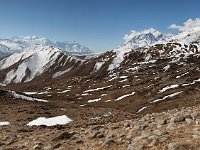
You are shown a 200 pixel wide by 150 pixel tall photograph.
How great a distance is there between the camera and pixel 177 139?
16.1 metres

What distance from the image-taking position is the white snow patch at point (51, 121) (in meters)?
49.0

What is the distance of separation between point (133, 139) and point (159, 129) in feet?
6.16

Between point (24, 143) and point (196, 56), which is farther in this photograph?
point (196, 56)

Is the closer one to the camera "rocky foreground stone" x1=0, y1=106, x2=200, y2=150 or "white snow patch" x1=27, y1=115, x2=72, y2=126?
"rocky foreground stone" x1=0, y1=106, x2=200, y2=150

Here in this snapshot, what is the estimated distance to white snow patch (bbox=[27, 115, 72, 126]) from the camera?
161 feet

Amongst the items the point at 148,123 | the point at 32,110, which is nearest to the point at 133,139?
the point at 148,123

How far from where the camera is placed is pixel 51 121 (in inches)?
2009

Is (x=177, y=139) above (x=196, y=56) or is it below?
below

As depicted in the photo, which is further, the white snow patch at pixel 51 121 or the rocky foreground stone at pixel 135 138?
the white snow patch at pixel 51 121

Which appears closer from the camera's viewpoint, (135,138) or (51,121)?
(135,138)

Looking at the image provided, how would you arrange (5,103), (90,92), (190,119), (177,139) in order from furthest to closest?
(90,92) < (5,103) < (190,119) < (177,139)

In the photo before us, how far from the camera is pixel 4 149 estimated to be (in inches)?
795

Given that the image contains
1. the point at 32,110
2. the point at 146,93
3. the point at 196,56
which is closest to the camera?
the point at 32,110

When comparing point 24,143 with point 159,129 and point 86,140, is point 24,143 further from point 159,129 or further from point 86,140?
point 159,129
